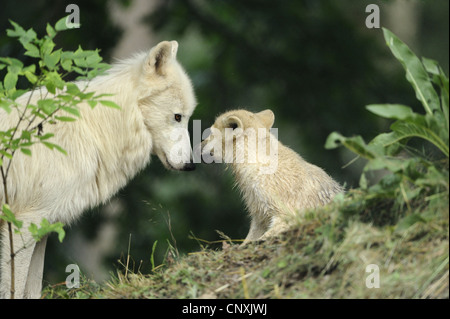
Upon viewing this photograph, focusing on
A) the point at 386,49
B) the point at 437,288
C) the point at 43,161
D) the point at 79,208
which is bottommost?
the point at 437,288

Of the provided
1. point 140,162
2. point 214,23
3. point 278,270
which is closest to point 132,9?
point 214,23

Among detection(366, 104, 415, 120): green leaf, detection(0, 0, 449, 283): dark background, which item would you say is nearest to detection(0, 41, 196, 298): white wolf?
detection(366, 104, 415, 120): green leaf

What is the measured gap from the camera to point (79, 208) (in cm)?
519

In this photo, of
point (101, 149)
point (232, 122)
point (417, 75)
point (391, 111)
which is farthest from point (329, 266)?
point (101, 149)

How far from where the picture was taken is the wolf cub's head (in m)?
5.75

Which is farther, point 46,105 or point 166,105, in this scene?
point 166,105

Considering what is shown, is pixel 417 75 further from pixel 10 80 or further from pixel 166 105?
pixel 10 80

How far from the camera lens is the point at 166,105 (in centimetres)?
557

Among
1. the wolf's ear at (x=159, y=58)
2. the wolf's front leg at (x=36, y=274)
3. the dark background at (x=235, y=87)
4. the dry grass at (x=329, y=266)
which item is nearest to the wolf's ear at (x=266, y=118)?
the wolf's ear at (x=159, y=58)

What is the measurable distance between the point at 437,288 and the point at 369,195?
0.68m

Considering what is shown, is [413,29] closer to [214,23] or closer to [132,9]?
[214,23]

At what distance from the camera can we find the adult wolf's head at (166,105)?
18.2 feet

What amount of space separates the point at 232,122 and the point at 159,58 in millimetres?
857

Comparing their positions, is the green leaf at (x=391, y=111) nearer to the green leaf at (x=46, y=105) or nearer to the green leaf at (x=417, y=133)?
the green leaf at (x=417, y=133)
